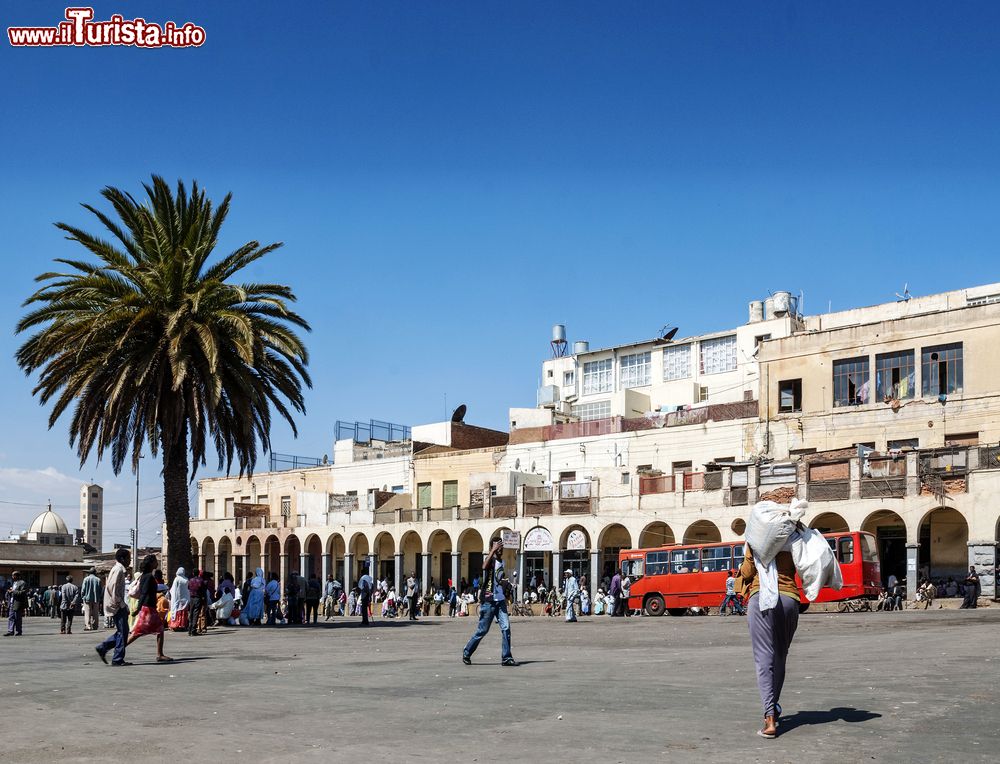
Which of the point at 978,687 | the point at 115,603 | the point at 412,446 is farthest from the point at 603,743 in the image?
the point at 412,446

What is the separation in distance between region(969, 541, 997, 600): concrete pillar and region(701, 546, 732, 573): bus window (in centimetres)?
862

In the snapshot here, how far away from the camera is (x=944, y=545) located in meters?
43.4

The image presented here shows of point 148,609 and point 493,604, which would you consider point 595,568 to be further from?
point 493,604

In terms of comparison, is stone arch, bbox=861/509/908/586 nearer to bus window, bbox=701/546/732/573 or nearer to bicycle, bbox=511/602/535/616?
bus window, bbox=701/546/732/573

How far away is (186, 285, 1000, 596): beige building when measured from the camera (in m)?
43.4

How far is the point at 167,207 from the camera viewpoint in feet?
97.6

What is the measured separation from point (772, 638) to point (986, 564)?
34464 mm

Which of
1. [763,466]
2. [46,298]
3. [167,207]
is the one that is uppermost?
[167,207]

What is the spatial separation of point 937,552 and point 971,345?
824 centimetres

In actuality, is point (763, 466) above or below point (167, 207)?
below

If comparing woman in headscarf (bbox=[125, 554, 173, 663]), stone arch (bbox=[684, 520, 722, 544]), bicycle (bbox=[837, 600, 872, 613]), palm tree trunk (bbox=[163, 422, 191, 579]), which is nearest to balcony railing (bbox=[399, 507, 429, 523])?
stone arch (bbox=[684, 520, 722, 544])

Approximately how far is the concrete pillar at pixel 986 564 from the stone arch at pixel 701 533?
11.5m

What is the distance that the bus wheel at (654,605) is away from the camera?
4081 cm

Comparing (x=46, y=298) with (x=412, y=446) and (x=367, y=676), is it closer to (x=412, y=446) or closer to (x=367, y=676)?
(x=367, y=676)
